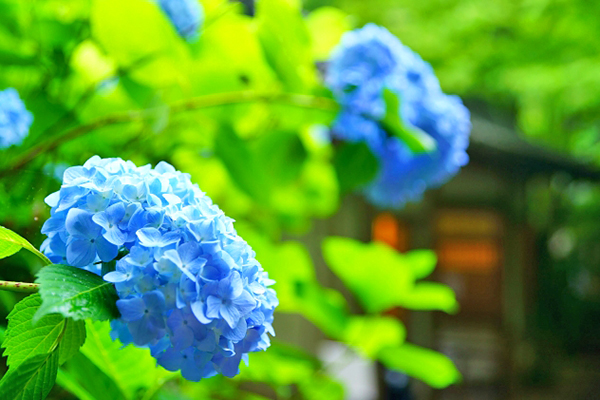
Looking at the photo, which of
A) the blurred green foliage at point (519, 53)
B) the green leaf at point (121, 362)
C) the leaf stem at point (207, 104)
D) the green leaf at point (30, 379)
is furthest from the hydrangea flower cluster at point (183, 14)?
the blurred green foliage at point (519, 53)

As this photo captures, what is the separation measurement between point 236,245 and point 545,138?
7.65 metres

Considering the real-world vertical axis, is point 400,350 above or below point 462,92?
below

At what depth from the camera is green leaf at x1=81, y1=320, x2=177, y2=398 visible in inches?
17.9

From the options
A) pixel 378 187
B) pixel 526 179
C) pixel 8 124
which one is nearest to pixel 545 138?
pixel 526 179

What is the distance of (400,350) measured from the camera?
2.98 ft

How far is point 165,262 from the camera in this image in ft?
1.04

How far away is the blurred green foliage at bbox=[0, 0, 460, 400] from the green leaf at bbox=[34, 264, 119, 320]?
237 mm

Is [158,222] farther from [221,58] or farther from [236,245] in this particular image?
[221,58]

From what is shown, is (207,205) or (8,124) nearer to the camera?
(207,205)

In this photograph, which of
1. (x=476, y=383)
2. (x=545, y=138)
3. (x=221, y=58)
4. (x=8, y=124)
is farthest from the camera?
(x=545, y=138)

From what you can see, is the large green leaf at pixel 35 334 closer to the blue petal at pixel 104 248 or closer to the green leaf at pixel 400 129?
the blue petal at pixel 104 248

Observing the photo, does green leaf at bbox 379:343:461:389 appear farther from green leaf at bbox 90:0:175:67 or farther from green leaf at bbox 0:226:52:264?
green leaf at bbox 0:226:52:264

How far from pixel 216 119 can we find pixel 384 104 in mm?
254

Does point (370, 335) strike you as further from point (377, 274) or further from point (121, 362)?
point (121, 362)
